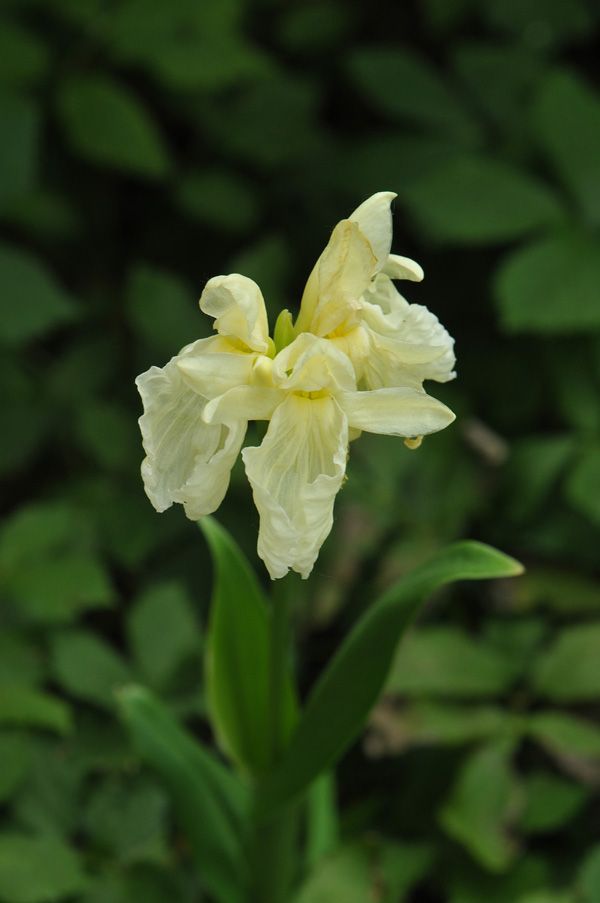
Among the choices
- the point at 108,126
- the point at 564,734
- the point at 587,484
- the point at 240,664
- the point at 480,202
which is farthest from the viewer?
the point at 108,126

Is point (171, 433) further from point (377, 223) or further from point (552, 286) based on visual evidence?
point (552, 286)

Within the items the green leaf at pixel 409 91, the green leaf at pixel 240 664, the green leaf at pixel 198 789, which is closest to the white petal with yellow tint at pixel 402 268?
the green leaf at pixel 240 664

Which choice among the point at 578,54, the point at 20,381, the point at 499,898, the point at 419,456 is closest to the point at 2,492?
the point at 20,381

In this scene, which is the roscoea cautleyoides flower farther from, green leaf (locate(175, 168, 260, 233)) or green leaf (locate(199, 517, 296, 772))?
green leaf (locate(175, 168, 260, 233))

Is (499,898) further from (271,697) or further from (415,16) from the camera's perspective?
(415,16)

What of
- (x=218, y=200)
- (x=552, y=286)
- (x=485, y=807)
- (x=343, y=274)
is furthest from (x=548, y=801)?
(x=218, y=200)

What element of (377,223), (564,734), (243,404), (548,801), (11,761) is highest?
(377,223)
